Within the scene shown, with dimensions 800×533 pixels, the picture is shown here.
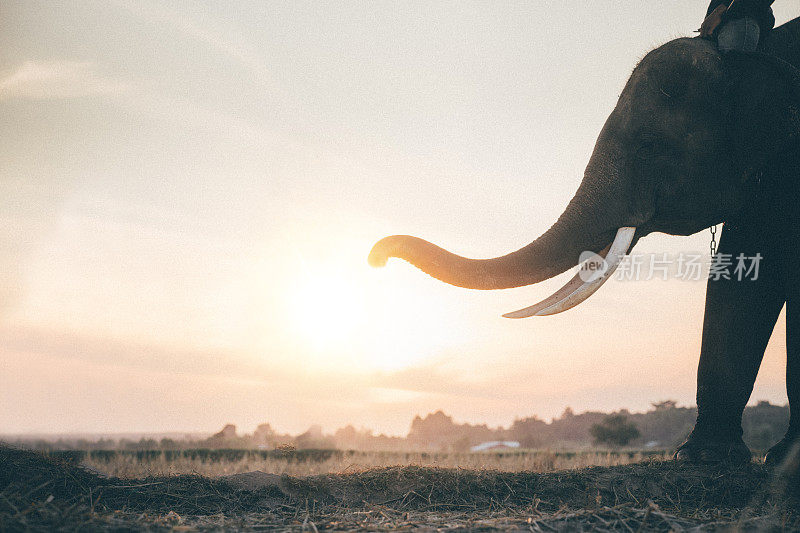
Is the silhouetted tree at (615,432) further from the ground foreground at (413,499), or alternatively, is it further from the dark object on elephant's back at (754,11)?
the dark object on elephant's back at (754,11)

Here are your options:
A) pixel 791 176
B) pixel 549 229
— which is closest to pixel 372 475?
pixel 549 229

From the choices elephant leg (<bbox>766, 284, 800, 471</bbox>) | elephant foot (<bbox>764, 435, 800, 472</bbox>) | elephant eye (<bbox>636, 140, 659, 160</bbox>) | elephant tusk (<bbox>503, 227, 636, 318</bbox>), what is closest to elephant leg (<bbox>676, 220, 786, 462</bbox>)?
elephant foot (<bbox>764, 435, 800, 472</bbox>)

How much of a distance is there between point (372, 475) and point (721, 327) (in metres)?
3.92

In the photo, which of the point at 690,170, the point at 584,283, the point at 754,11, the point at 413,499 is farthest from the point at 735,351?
the point at 413,499

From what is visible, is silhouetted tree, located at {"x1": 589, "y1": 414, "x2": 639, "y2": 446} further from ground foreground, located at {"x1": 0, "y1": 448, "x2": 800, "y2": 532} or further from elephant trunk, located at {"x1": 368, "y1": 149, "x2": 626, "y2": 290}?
elephant trunk, located at {"x1": 368, "y1": 149, "x2": 626, "y2": 290}

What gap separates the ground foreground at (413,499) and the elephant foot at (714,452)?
0.26 meters

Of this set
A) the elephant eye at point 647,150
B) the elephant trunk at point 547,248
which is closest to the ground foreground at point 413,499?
the elephant trunk at point 547,248

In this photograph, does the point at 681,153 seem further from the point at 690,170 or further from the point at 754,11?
the point at 754,11

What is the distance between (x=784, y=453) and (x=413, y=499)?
3725 mm

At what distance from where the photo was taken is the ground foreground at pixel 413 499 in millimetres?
3354

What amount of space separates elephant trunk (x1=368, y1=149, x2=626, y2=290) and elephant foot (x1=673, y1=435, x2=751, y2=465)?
7.88 feet

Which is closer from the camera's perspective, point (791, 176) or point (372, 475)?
point (372, 475)

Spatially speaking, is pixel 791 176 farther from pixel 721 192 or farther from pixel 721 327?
pixel 721 327

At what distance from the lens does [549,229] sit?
5.42m
